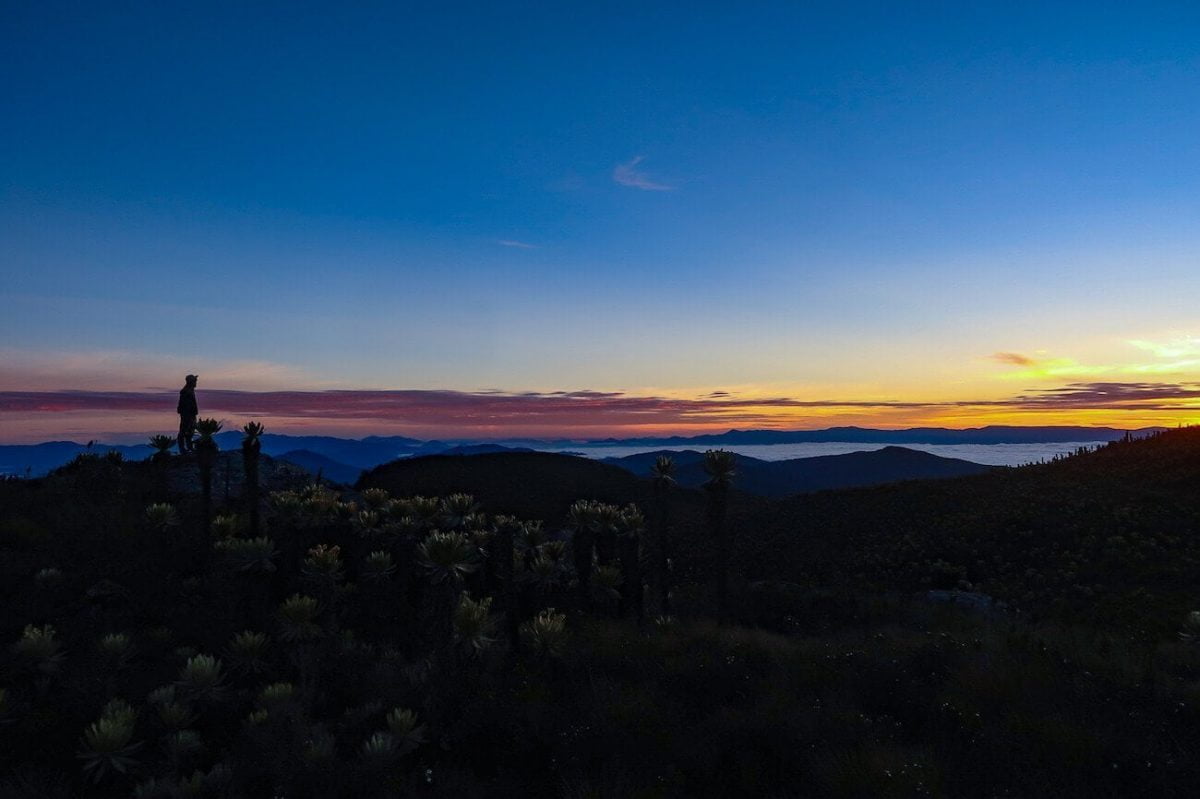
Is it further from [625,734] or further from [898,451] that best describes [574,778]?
[898,451]

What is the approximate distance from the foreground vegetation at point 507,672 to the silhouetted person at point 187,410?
14.0ft

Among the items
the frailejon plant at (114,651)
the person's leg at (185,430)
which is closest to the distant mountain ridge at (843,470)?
the person's leg at (185,430)

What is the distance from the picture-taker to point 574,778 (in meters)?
6.41

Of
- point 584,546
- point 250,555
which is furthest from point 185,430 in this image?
point 584,546

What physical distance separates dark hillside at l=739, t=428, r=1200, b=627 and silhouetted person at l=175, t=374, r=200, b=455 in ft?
62.8

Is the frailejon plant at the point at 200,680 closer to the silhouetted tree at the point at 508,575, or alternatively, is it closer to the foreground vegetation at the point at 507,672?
the foreground vegetation at the point at 507,672

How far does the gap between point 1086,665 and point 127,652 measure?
13077 millimetres

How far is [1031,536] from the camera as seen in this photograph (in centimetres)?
2178

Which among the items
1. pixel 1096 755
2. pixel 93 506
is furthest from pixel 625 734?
pixel 93 506

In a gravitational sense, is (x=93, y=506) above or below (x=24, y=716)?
above

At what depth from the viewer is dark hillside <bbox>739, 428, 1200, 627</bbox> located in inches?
664

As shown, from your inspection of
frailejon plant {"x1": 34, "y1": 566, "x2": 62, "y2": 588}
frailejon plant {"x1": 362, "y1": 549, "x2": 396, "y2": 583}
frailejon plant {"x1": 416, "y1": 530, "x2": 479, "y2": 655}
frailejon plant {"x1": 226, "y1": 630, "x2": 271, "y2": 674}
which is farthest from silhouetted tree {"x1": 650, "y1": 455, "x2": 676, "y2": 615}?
frailejon plant {"x1": 34, "y1": 566, "x2": 62, "y2": 588}

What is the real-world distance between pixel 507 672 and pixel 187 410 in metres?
16.4

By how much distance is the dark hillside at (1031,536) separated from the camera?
1688 centimetres
